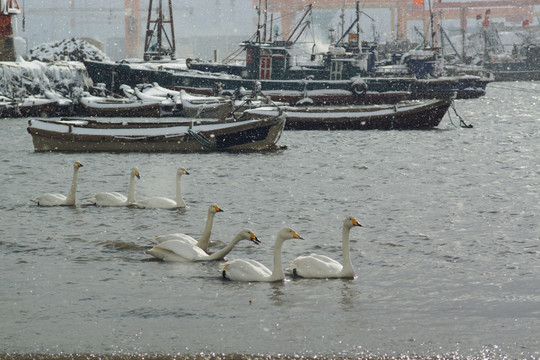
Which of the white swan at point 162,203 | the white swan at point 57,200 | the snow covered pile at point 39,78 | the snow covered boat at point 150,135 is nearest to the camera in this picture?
the white swan at point 162,203

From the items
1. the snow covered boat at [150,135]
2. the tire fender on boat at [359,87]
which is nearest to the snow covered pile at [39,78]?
the tire fender on boat at [359,87]

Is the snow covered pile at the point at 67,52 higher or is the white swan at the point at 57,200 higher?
the snow covered pile at the point at 67,52

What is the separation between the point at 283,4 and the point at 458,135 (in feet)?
405

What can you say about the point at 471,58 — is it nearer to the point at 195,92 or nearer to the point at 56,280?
the point at 195,92

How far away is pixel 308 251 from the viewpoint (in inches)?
500

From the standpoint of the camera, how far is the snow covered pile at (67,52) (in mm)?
74375

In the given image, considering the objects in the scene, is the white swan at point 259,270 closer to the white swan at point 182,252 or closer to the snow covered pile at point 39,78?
the white swan at point 182,252

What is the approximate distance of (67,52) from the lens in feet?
248

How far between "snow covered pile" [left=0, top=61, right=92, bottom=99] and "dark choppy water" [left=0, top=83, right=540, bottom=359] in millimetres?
30067

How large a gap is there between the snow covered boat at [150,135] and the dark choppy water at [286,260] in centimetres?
408

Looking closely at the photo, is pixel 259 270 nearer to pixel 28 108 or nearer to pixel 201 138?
pixel 201 138

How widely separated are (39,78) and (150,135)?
3082cm

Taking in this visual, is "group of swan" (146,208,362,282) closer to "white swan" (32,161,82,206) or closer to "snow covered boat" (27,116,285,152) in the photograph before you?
"white swan" (32,161,82,206)

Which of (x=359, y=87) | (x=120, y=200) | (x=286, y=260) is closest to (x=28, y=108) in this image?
(x=359, y=87)
